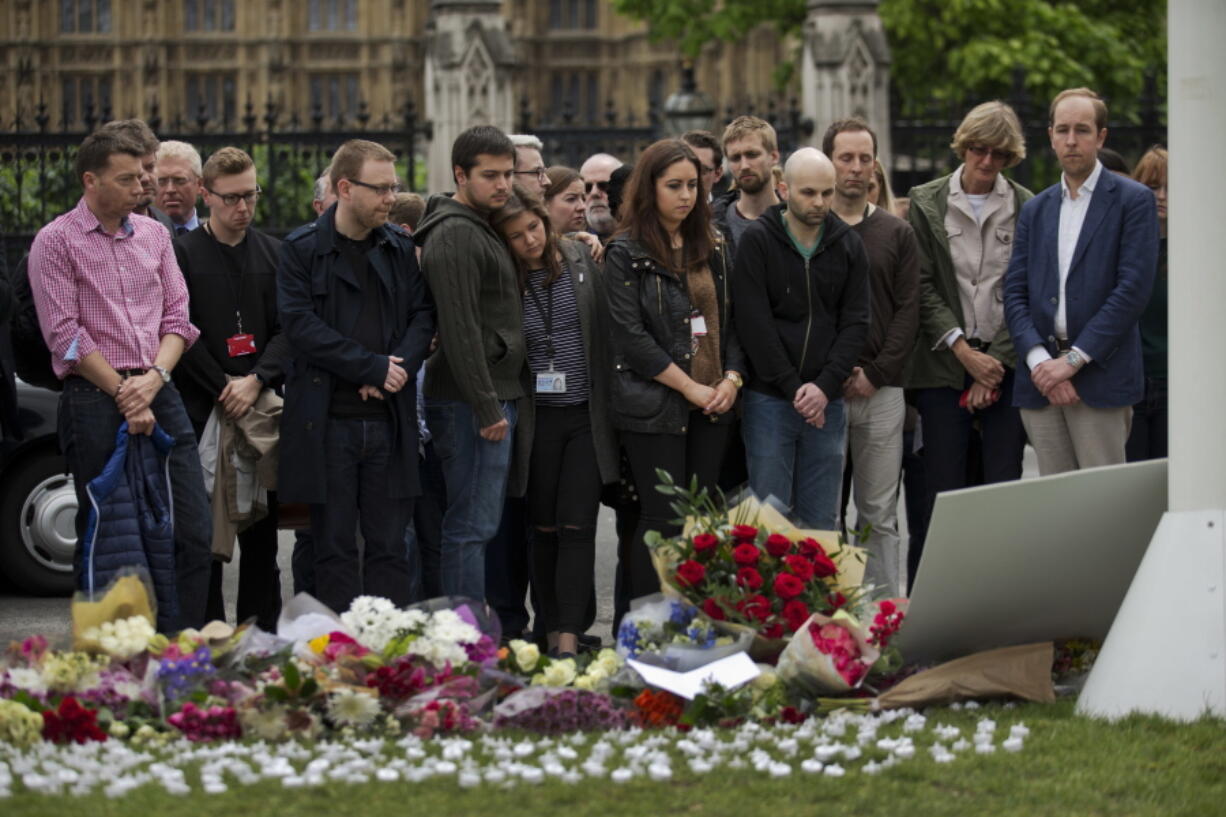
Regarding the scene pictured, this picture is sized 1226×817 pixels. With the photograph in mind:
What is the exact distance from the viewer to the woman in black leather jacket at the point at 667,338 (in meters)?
7.93

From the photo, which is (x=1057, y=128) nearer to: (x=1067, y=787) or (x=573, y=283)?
(x=573, y=283)

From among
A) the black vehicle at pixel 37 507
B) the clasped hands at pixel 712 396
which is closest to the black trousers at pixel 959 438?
the clasped hands at pixel 712 396

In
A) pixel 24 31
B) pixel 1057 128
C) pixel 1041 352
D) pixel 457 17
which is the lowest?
pixel 1041 352

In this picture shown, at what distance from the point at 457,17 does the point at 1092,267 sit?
20283 mm

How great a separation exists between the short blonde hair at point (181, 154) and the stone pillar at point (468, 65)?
1861 centimetres

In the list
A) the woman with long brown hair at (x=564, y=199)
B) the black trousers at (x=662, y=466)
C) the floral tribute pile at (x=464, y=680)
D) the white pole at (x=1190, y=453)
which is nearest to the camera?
the floral tribute pile at (x=464, y=680)

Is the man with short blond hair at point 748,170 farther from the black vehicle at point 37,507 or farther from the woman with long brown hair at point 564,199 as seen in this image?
the black vehicle at point 37,507

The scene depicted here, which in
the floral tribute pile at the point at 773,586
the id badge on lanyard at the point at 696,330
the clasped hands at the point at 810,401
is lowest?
the floral tribute pile at the point at 773,586

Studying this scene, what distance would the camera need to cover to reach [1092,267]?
8141 millimetres

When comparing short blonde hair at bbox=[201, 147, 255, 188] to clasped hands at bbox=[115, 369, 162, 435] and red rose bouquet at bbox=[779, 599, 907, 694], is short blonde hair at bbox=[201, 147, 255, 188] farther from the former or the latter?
red rose bouquet at bbox=[779, 599, 907, 694]

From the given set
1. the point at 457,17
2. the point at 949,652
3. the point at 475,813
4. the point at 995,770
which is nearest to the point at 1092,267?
the point at 949,652

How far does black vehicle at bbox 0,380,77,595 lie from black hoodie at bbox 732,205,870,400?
421 cm

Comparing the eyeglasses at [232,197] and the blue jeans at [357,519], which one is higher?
the eyeglasses at [232,197]

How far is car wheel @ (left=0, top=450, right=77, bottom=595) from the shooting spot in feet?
33.9
